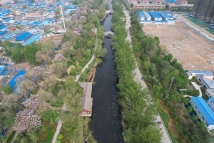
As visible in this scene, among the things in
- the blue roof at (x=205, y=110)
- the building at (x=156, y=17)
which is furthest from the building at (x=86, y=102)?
the building at (x=156, y=17)

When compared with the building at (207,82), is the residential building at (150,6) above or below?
above

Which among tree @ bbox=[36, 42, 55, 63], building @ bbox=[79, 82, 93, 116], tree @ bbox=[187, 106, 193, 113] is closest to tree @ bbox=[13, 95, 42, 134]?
building @ bbox=[79, 82, 93, 116]

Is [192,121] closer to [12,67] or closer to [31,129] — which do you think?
[31,129]

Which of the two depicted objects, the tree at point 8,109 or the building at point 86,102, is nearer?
the tree at point 8,109

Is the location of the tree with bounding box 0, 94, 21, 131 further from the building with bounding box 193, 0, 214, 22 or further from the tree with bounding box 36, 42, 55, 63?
the building with bounding box 193, 0, 214, 22

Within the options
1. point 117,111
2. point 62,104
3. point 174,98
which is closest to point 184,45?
point 174,98

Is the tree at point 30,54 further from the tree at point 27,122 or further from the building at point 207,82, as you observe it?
the building at point 207,82

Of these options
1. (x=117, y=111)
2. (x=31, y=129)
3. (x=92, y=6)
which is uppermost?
(x=92, y=6)
